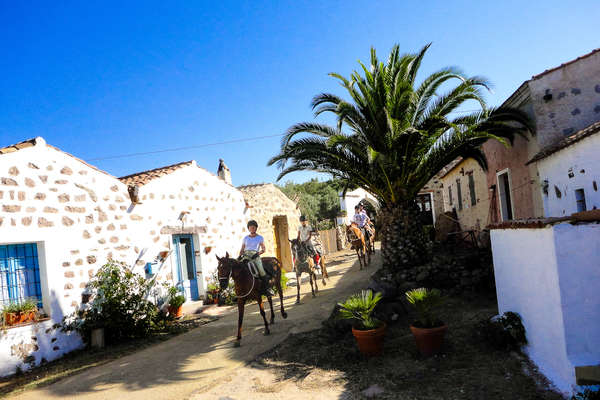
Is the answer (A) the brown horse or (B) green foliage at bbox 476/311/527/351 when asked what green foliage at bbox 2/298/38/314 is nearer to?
Result: (A) the brown horse

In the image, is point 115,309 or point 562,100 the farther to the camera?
point 562,100

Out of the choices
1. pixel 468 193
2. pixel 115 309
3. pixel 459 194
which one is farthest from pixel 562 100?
pixel 115 309

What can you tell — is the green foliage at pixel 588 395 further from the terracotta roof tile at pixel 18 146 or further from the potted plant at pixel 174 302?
the terracotta roof tile at pixel 18 146

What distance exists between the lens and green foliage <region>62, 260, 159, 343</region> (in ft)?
25.2

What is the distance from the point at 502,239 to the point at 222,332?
5.58m

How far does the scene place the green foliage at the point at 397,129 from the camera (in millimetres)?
8047

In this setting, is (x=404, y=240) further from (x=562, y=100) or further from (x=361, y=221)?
(x=361, y=221)

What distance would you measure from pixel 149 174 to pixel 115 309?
4459 millimetres

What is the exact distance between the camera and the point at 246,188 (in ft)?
54.9

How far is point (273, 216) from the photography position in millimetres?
16078

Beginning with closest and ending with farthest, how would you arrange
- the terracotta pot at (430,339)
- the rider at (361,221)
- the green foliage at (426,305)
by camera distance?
the terracotta pot at (430,339)
the green foliage at (426,305)
the rider at (361,221)

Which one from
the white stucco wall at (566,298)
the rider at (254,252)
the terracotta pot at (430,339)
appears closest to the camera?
the white stucco wall at (566,298)

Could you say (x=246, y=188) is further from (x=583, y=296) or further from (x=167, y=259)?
(x=583, y=296)

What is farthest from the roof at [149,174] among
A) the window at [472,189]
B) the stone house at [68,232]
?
the window at [472,189]
